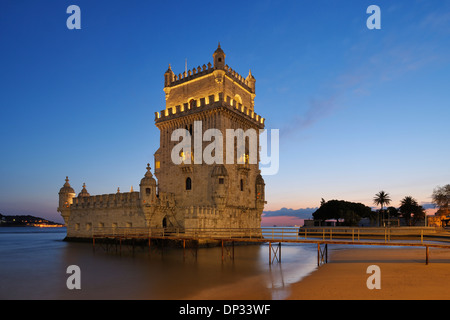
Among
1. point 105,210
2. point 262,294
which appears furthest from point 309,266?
point 105,210

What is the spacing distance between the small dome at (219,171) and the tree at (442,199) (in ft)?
160

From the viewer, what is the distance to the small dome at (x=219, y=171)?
38094 mm

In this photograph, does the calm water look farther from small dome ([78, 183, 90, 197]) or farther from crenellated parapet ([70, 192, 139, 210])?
small dome ([78, 183, 90, 197])

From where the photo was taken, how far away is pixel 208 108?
40.3 m

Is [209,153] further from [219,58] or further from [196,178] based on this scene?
[219,58]

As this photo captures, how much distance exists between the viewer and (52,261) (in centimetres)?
3253

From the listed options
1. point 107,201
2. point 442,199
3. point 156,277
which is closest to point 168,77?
point 107,201

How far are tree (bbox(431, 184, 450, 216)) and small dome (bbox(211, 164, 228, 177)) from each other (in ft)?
160

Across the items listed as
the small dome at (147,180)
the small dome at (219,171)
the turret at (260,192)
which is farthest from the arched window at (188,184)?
the turret at (260,192)

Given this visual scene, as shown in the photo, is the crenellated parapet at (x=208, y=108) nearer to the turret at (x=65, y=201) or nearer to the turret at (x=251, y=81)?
the turret at (x=251, y=81)

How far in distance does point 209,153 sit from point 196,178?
3.55 metres

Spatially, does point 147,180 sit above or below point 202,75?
below

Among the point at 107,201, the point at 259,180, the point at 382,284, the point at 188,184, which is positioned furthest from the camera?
the point at 259,180

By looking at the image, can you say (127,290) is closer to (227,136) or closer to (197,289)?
(197,289)
